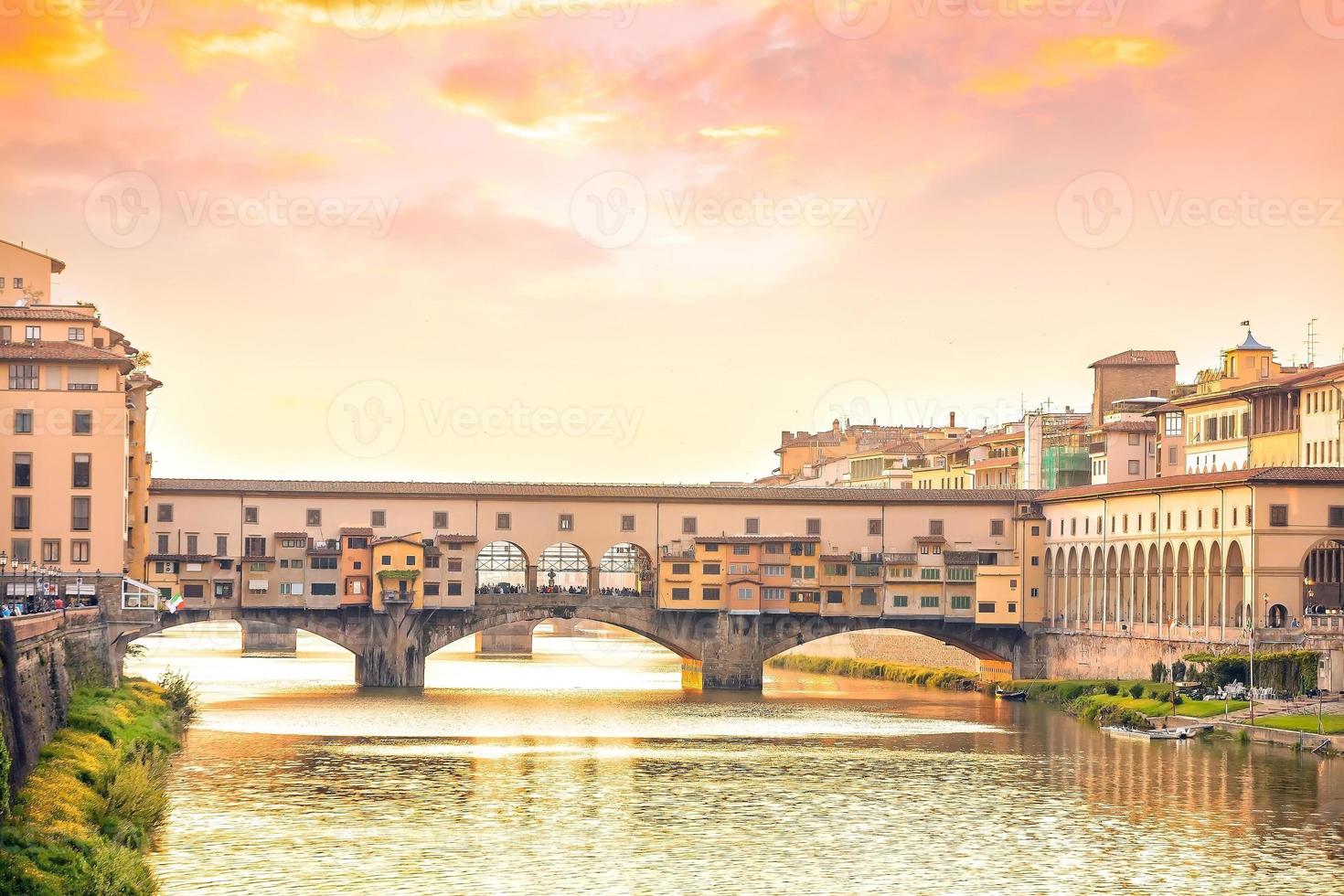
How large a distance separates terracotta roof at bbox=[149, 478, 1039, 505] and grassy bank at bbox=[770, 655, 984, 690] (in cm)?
899

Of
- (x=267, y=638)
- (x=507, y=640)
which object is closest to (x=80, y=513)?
(x=267, y=638)

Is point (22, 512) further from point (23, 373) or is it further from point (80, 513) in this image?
point (23, 373)

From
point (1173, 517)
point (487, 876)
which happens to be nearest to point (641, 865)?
point (487, 876)

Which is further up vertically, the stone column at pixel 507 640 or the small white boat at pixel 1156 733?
the small white boat at pixel 1156 733

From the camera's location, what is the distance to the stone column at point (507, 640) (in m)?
137

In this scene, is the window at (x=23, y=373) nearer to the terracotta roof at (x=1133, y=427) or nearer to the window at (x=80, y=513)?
the window at (x=80, y=513)

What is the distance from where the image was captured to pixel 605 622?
8738cm

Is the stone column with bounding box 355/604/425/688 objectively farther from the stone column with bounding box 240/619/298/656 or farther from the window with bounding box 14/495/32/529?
the stone column with bounding box 240/619/298/656

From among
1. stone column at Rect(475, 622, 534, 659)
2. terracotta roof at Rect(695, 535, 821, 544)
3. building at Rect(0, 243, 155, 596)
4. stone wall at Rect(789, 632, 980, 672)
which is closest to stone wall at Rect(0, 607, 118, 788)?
building at Rect(0, 243, 155, 596)

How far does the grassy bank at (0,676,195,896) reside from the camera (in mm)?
29312

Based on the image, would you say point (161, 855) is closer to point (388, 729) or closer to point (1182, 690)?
point (388, 729)

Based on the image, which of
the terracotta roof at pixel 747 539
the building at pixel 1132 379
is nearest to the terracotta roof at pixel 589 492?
the terracotta roof at pixel 747 539

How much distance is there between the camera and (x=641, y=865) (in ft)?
128

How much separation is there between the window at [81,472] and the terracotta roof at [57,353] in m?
3.62
